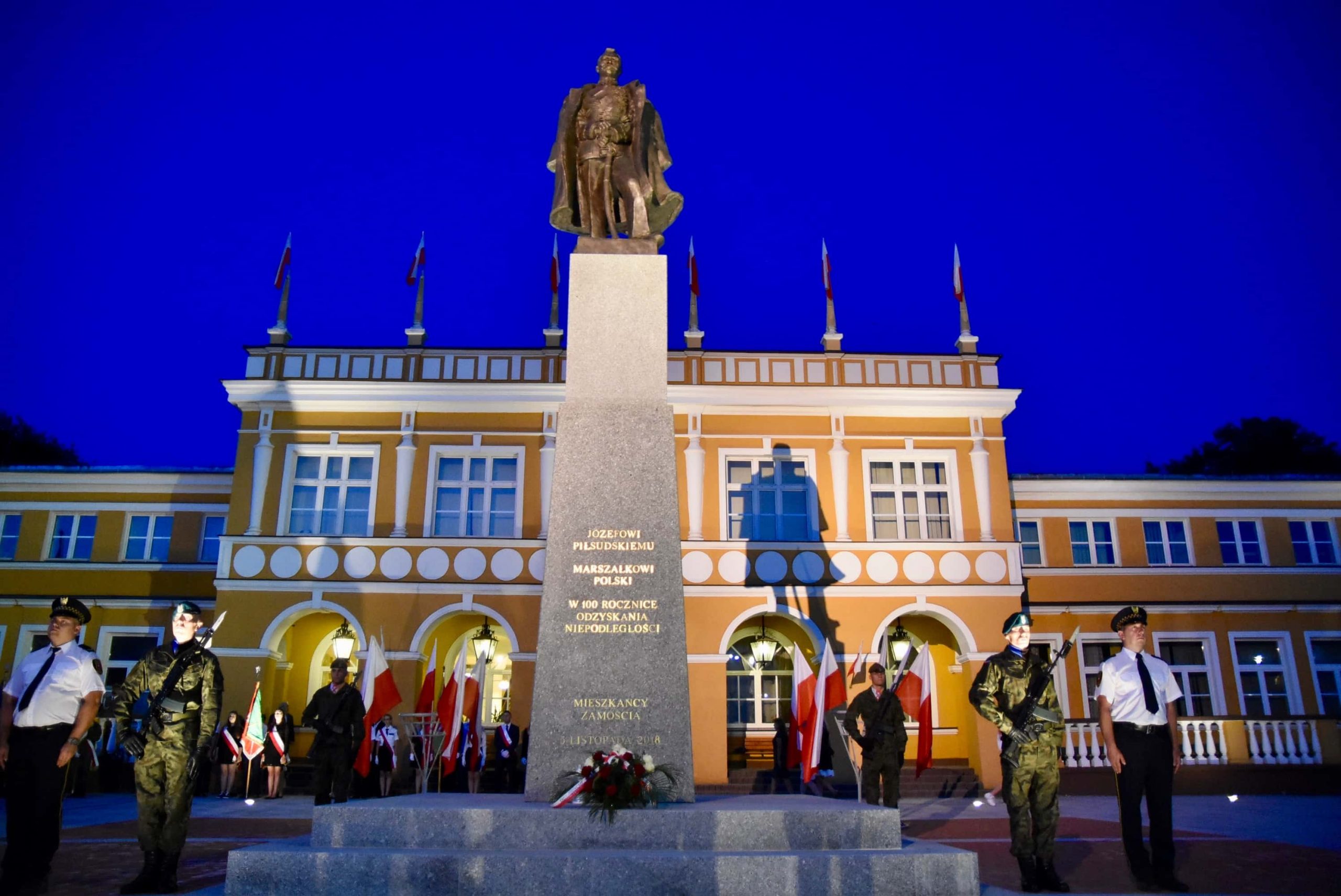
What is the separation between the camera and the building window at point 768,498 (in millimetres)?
22953

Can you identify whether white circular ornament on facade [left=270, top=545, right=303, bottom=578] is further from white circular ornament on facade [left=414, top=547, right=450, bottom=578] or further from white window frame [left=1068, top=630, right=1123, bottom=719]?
white window frame [left=1068, top=630, right=1123, bottom=719]

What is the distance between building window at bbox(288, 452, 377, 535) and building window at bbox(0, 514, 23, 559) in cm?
778

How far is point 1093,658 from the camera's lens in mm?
23984

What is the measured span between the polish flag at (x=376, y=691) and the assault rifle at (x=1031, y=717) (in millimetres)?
12376

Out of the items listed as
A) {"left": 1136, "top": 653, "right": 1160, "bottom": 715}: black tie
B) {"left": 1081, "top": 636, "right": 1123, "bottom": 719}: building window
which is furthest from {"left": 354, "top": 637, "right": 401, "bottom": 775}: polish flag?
{"left": 1081, "top": 636, "right": 1123, "bottom": 719}: building window

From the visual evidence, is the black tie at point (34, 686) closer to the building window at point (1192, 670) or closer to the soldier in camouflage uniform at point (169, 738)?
the soldier in camouflage uniform at point (169, 738)

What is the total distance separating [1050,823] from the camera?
6.68 m

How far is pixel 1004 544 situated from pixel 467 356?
1295 cm

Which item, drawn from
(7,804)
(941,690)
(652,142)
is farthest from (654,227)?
(941,690)

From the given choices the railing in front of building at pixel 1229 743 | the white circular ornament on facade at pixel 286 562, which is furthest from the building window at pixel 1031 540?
the white circular ornament on facade at pixel 286 562

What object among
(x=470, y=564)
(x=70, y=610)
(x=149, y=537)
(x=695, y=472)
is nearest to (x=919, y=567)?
(x=695, y=472)

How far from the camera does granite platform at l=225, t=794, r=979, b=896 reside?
18.9 ft

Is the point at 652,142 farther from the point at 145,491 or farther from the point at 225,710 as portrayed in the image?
the point at 145,491

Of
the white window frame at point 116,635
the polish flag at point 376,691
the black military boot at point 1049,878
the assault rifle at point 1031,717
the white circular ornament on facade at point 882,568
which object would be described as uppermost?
the white circular ornament on facade at point 882,568
